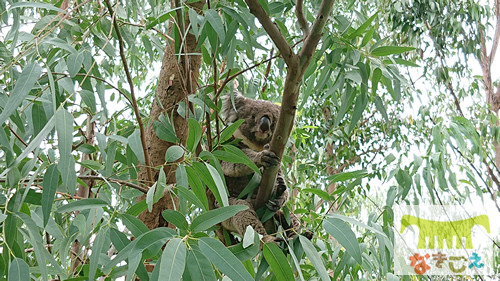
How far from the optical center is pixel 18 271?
921mm

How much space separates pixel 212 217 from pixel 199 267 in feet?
0.42

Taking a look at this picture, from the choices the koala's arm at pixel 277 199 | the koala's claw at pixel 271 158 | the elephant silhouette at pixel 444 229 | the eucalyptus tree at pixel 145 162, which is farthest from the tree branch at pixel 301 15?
the elephant silhouette at pixel 444 229

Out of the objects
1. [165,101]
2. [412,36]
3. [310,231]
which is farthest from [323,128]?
[310,231]

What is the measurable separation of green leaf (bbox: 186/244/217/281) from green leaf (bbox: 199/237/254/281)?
12 mm

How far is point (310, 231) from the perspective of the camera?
64.7 inches

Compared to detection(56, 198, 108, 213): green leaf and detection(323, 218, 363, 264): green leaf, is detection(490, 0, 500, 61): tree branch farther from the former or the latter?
detection(56, 198, 108, 213): green leaf

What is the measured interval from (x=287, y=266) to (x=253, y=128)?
120 centimetres

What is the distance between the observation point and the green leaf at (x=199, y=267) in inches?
35.4

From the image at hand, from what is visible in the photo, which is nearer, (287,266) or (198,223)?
(198,223)

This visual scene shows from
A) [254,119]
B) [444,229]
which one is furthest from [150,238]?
[444,229]

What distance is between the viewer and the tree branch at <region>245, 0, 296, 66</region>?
49.7 inches

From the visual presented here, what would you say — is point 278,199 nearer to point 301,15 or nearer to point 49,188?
point 301,15

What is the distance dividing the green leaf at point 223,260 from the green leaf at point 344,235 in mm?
331

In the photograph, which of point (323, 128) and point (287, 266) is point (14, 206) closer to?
point (287, 266)
